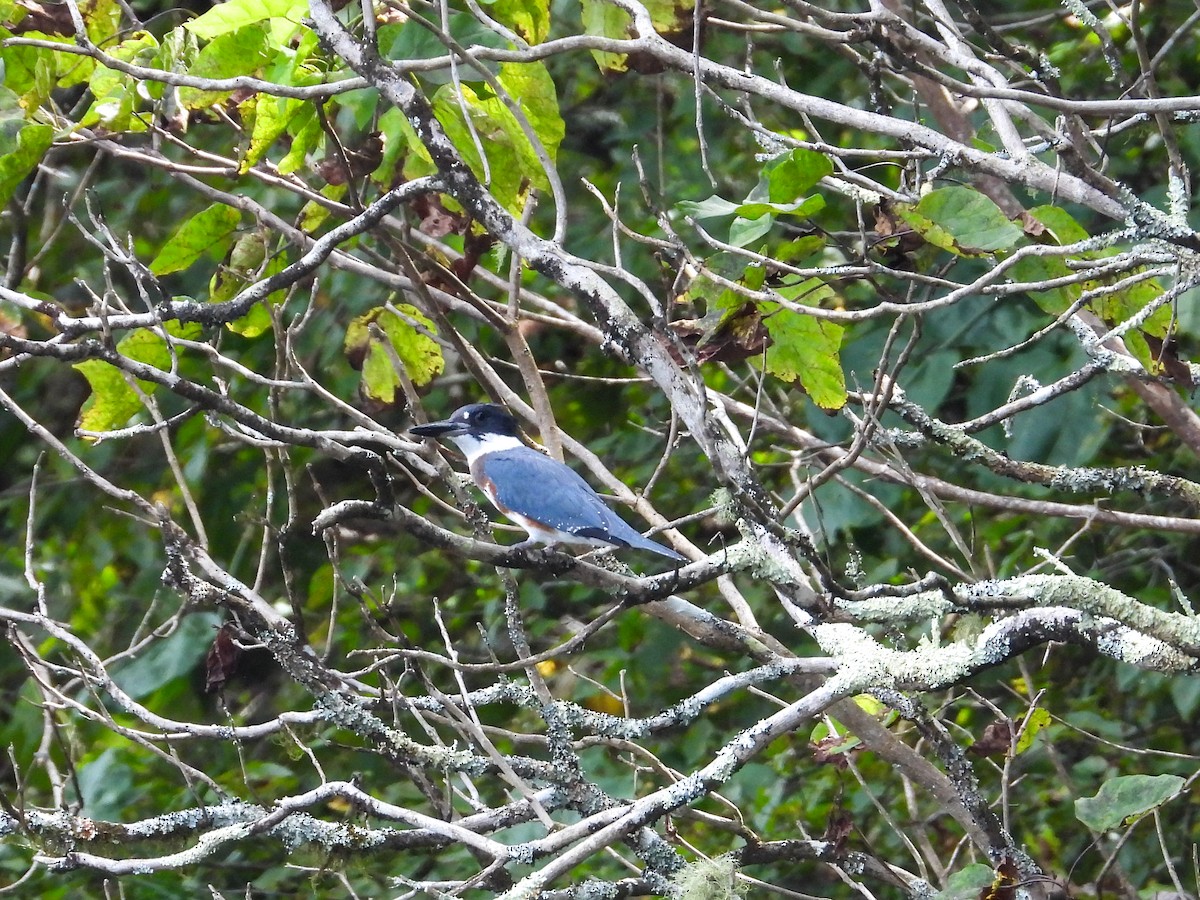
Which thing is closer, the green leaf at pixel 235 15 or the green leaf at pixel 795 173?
the green leaf at pixel 795 173

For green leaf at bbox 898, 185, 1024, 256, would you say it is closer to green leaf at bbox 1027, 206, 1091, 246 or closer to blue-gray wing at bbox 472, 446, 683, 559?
green leaf at bbox 1027, 206, 1091, 246

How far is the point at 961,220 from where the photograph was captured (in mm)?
2230

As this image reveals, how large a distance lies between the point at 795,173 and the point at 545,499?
4.79 ft

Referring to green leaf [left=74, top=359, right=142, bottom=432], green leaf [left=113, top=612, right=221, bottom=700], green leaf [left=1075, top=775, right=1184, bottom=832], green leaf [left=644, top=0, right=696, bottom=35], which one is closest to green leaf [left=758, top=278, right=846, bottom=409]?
green leaf [left=644, top=0, right=696, bottom=35]

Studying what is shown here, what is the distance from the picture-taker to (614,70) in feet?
9.79

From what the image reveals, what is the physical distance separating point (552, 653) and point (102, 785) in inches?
88.1

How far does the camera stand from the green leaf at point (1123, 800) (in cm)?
241

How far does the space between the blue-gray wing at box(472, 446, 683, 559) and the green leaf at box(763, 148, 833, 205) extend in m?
1.10

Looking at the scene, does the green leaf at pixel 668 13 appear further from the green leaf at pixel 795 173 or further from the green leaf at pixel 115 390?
the green leaf at pixel 115 390

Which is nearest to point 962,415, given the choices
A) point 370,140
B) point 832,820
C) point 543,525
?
point 543,525

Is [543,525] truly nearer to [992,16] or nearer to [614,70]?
[614,70]

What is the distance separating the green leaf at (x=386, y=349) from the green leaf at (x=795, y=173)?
108 cm

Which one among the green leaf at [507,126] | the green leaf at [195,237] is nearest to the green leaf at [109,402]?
the green leaf at [195,237]

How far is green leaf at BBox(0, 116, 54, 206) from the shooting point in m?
2.61
